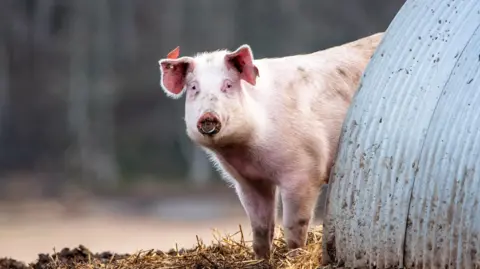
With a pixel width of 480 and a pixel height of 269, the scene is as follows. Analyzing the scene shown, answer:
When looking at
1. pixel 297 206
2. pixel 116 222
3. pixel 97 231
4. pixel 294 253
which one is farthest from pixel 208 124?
pixel 116 222

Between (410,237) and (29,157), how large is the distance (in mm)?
14649

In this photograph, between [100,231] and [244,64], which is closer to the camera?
[244,64]

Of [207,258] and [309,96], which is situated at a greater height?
[309,96]

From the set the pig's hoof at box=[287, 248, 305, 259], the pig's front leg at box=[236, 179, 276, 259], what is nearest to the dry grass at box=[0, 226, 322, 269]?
the pig's hoof at box=[287, 248, 305, 259]

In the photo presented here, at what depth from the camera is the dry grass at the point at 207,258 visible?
631 centimetres

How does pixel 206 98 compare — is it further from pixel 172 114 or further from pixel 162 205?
pixel 172 114

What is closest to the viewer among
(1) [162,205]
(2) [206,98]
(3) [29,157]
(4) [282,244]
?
(2) [206,98]

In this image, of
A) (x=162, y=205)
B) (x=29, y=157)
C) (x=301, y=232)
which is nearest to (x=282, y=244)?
(x=301, y=232)

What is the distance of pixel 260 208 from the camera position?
23.1 ft

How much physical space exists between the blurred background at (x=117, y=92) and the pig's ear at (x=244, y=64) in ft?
31.6

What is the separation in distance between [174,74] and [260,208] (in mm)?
993

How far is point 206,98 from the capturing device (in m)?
6.43

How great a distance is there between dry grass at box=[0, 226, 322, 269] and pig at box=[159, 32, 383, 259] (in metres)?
0.21

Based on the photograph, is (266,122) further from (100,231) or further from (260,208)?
(100,231)
